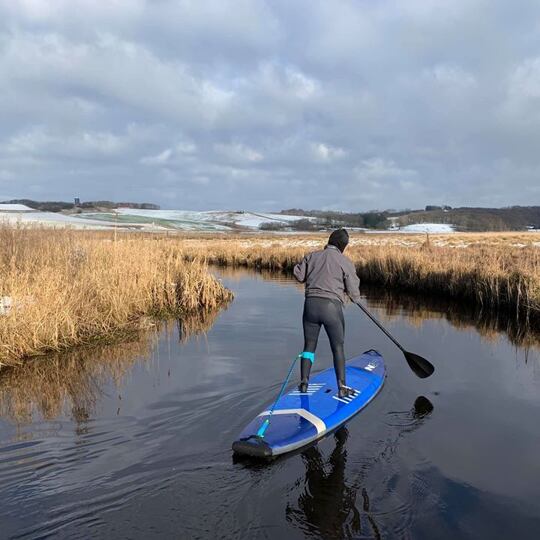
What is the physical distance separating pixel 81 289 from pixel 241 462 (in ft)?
21.3

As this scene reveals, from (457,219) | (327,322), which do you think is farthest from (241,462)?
(457,219)

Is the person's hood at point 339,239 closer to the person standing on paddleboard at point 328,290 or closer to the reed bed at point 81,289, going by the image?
the person standing on paddleboard at point 328,290

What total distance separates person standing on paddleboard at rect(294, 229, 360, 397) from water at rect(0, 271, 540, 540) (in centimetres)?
113

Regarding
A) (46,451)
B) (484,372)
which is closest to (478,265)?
(484,372)

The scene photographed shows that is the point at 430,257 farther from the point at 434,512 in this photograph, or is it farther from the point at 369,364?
the point at 434,512

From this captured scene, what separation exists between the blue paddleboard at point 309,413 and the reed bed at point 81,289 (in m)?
4.78

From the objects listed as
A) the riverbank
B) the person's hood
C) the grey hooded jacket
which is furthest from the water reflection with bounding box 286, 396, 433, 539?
the riverbank

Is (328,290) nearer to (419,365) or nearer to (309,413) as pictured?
(309,413)

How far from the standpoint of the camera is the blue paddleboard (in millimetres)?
4827

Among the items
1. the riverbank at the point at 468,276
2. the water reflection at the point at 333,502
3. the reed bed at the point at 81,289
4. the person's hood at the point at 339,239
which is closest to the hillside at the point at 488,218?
the riverbank at the point at 468,276

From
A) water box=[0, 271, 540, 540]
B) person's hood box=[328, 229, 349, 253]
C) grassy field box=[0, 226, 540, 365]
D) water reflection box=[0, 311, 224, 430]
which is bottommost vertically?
water reflection box=[0, 311, 224, 430]

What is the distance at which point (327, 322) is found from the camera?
19.5 ft

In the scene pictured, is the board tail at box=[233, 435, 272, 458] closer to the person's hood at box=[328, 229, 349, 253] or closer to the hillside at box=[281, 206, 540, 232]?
the person's hood at box=[328, 229, 349, 253]

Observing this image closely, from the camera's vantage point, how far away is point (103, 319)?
9.95 m
